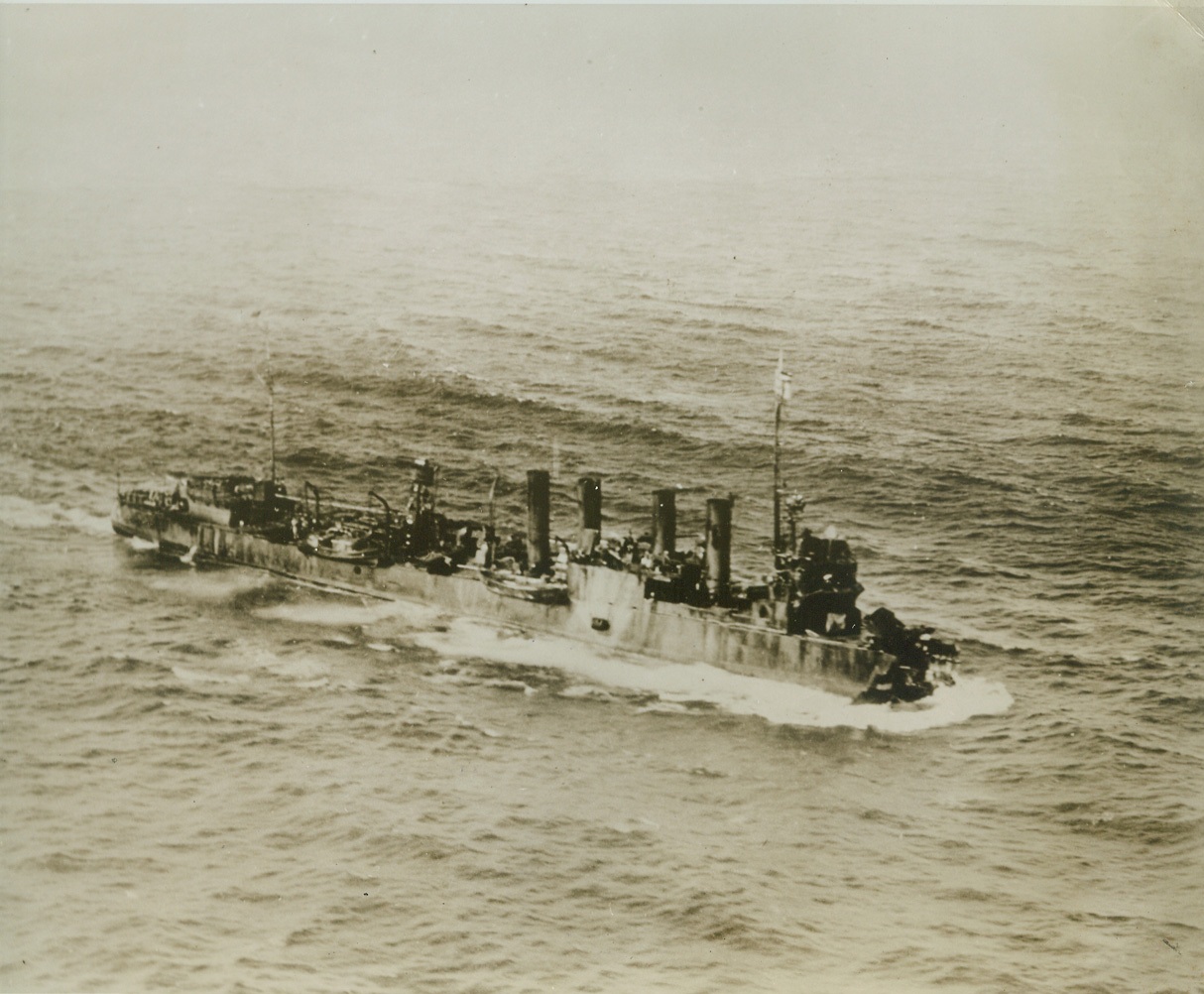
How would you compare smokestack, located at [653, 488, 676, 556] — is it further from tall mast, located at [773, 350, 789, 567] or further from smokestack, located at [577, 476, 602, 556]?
tall mast, located at [773, 350, 789, 567]

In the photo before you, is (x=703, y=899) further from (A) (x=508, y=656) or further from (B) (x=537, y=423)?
(B) (x=537, y=423)

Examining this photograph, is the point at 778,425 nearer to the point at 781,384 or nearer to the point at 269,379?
the point at 781,384

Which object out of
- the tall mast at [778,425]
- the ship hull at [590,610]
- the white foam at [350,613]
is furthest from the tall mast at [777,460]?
the white foam at [350,613]

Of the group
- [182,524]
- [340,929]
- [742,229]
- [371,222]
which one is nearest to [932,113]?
[742,229]

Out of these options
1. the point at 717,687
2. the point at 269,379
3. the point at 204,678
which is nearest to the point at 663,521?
the point at 717,687

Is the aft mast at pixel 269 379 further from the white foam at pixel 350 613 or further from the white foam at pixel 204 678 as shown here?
the white foam at pixel 204 678

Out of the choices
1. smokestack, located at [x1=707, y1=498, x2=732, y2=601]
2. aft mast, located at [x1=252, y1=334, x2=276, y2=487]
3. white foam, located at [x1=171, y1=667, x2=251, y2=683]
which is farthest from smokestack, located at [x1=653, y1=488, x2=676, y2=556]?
white foam, located at [x1=171, y1=667, x2=251, y2=683]
